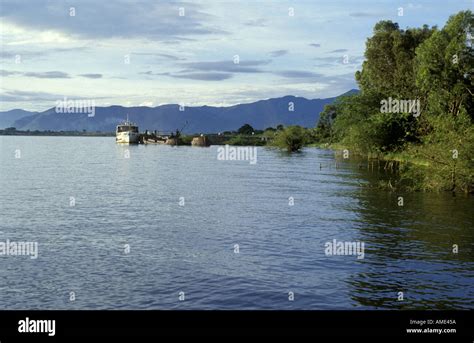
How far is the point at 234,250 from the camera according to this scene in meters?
31.8

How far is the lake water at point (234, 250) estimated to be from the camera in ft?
76.9

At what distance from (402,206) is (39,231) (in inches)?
1150

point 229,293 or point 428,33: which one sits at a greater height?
point 428,33

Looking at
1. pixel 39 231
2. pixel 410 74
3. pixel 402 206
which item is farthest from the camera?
pixel 410 74

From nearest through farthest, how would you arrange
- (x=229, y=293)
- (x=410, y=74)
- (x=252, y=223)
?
(x=229, y=293), (x=252, y=223), (x=410, y=74)

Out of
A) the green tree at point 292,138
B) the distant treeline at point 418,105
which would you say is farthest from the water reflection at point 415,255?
the green tree at point 292,138

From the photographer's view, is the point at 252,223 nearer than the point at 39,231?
No

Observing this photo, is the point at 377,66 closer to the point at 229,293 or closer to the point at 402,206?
the point at 402,206

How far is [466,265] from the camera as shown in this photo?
1126 inches

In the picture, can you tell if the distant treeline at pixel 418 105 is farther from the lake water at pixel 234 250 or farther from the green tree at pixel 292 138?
the green tree at pixel 292 138

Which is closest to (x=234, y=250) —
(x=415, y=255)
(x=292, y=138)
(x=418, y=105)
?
(x=415, y=255)

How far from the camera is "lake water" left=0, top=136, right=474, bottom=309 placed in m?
23.5

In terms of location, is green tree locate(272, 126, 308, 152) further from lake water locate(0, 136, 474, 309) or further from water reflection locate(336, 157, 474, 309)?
water reflection locate(336, 157, 474, 309)
